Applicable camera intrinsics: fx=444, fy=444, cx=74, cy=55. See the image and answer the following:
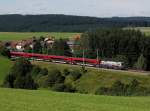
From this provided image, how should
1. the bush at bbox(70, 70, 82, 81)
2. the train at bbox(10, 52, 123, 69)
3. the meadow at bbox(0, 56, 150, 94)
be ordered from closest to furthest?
1. the meadow at bbox(0, 56, 150, 94)
2. the bush at bbox(70, 70, 82, 81)
3. the train at bbox(10, 52, 123, 69)

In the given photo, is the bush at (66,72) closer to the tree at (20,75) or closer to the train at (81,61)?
the tree at (20,75)

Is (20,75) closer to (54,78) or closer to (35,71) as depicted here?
(54,78)

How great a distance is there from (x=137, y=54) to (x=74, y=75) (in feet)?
89.7

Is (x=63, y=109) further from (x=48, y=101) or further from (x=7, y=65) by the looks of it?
(x=7, y=65)

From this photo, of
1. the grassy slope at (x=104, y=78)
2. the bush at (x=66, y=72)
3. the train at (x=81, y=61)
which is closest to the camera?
the grassy slope at (x=104, y=78)

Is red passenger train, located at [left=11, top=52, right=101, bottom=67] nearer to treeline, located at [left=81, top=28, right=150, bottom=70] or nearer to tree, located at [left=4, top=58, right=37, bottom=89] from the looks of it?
treeline, located at [left=81, top=28, right=150, bottom=70]

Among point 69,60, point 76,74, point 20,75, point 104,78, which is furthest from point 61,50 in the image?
point 20,75

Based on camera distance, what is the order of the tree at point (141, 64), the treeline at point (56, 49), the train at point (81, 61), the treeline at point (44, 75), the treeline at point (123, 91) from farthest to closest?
the treeline at point (56, 49) < the tree at point (141, 64) < the train at point (81, 61) < the treeline at point (44, 75) < the treeline at point (123, 91)


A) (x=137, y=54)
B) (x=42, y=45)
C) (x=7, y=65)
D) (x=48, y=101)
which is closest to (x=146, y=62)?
(x=137, y=54)

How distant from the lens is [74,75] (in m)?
64.3

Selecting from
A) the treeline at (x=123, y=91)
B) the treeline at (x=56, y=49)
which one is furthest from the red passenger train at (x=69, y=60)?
the treeline at (x=123, y=91)

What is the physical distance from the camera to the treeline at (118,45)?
86.8 m

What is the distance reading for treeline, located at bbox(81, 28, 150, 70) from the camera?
86.8 metres

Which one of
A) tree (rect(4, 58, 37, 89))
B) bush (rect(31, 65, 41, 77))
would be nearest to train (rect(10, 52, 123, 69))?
bush (rect(31, 65, 41, 77))
